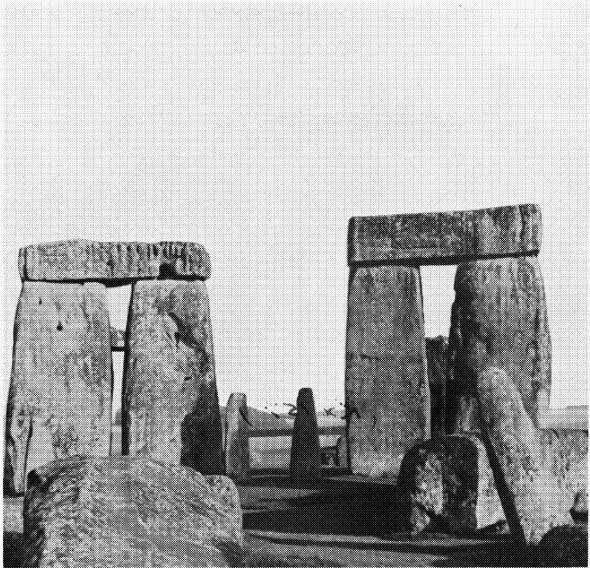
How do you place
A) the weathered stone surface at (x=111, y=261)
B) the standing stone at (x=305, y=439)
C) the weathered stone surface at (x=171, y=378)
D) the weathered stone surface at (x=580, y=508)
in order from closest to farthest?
the weathered stone surface at (x=580, y=508) < the weathered stone surface at (x=111, y=261) < the weathered stone surface at (x=171, y=378) < the standing stone at (x=305, y=439)

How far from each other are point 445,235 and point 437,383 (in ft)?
5.89

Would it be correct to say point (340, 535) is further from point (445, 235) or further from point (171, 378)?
point (445, 235)

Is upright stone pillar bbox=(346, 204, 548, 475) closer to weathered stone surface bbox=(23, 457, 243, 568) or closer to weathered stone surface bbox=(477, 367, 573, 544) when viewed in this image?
weathered stone surface bbox=(477, 367, 573, 544)

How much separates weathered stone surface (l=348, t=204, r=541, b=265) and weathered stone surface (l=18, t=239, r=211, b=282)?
70.4 inches

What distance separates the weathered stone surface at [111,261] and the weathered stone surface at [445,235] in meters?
1.79

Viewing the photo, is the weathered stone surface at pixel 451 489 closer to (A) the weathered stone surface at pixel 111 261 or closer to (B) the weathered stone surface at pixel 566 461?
(B) the weathered stone surface at pixel 566 461

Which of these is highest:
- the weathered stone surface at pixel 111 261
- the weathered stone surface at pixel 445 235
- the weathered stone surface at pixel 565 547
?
the weathered stone surface at pixel 445 235

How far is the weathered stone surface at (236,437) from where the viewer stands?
17.8 m

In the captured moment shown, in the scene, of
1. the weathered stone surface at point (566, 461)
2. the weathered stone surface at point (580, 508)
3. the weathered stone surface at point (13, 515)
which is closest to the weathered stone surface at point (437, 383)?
the weathered stone surface at point (566, 461)

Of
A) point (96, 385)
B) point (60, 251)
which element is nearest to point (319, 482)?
point (96, 385)

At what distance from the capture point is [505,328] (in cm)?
1523

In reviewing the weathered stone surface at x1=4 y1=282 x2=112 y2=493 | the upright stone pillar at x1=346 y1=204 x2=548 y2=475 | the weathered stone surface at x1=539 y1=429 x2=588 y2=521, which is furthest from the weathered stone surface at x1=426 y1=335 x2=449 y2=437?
the weathered stone surface at x1=539 y1=429 x2=588 y2=521

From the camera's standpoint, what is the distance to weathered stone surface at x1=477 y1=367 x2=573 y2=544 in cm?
924

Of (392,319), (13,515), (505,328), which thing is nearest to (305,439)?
(392,319)
